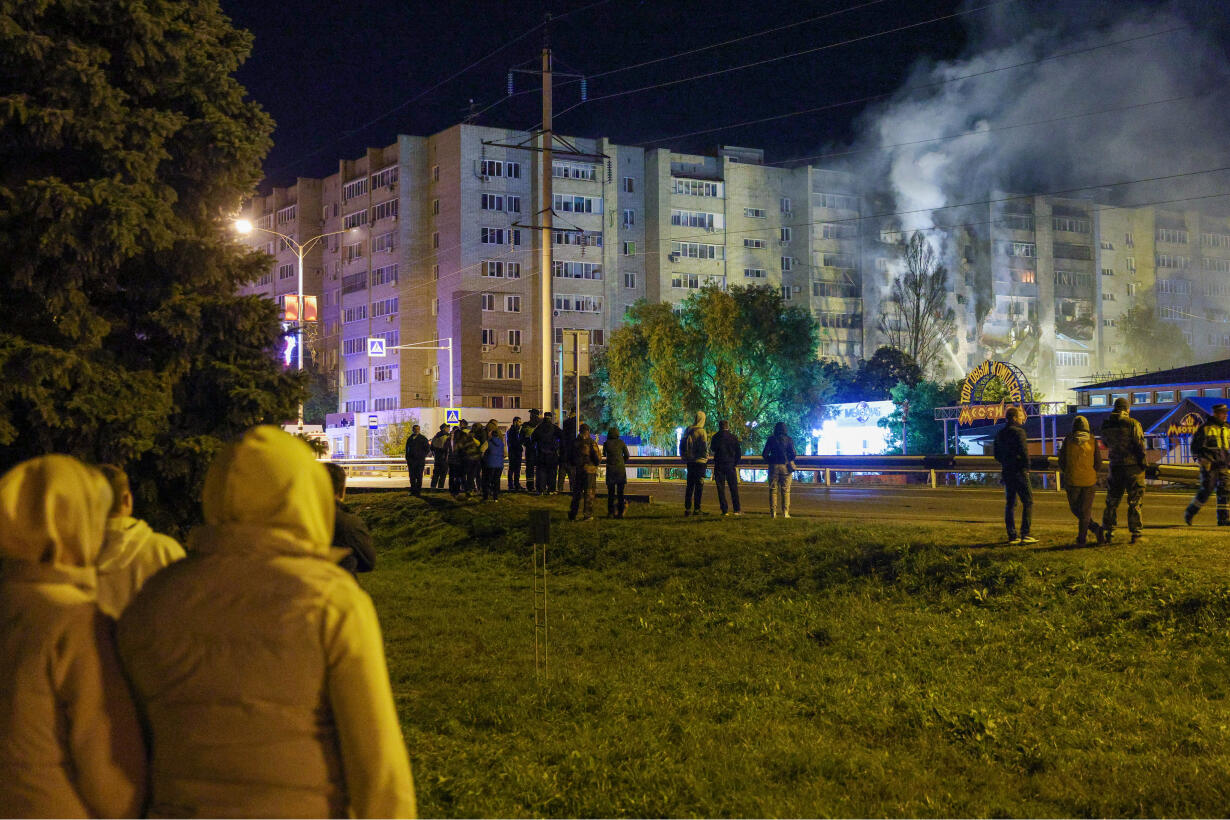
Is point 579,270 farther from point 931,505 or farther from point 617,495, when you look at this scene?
point 617,495

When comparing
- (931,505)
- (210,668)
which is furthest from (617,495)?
(210,668)

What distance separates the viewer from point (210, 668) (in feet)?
9.30

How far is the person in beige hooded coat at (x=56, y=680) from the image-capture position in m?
2.95

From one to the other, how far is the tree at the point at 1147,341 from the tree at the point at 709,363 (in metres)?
80.5

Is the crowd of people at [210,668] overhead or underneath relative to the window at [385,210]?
underneath

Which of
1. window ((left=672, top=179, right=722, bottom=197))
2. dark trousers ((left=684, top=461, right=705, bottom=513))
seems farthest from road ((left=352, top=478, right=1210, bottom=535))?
window ((left=672, top=179, right=722, bottom=197))

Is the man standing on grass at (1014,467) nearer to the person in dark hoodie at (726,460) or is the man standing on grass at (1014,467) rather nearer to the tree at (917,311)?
the person in dark hoodie at (726,460)

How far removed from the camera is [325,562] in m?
2.93

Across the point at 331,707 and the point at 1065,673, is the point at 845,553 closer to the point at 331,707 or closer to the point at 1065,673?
the point at 1065,673

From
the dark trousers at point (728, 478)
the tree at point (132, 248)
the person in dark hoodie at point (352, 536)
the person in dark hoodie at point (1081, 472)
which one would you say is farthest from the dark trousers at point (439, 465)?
the person in dark hoodie at point (352, 536)

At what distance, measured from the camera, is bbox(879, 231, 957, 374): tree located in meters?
121

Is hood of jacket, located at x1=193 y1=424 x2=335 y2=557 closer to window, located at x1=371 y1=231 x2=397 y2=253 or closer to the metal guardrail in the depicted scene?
the metal guardrail

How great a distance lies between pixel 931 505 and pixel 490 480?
10.7 metres

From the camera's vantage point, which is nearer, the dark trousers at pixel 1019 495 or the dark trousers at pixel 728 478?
the dark trousers at pixel 1019 495
